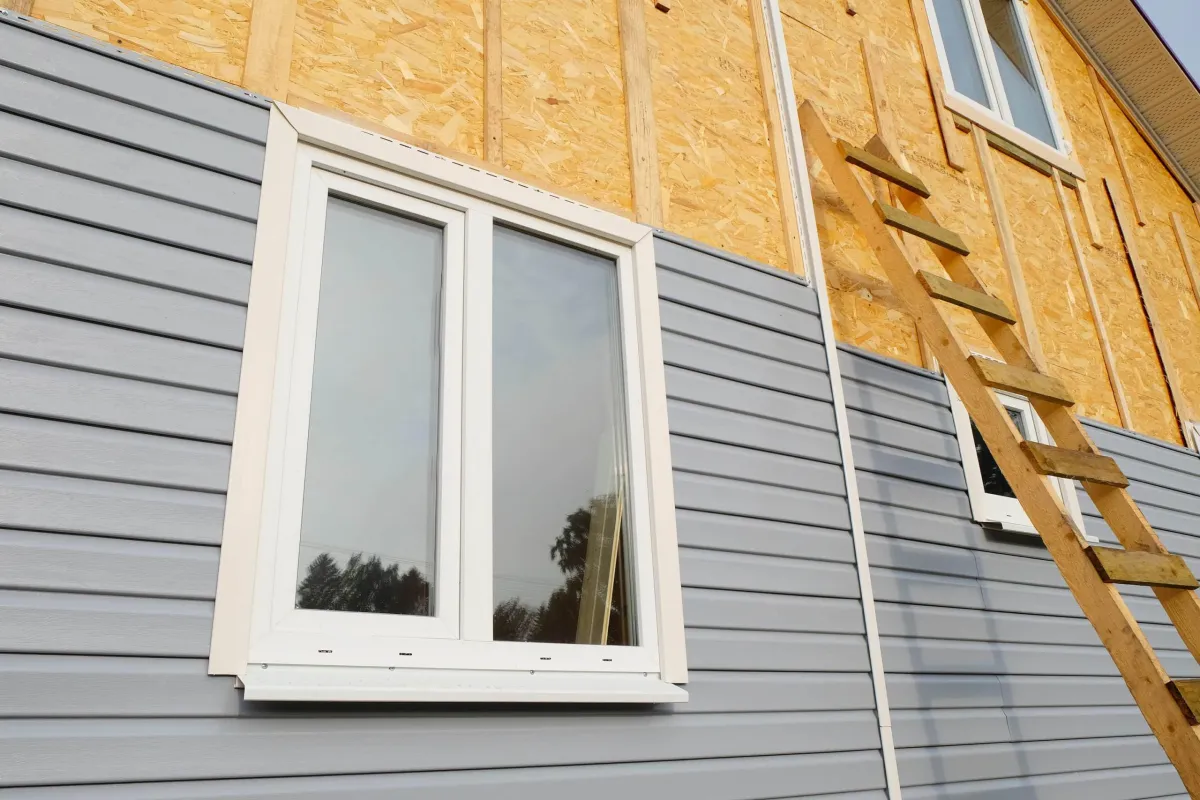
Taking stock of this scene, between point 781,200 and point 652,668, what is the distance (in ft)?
8.10

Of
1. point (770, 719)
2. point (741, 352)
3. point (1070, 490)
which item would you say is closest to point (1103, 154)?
point (1070, 490)

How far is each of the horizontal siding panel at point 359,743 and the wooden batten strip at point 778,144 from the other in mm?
2219

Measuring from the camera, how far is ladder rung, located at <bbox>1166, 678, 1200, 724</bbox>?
2.97 metres

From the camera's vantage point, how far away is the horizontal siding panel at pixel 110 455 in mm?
2287

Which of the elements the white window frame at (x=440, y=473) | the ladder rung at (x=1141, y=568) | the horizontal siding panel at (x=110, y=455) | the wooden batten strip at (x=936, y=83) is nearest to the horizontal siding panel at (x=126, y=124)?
the white window frame at (x=440, y=473)

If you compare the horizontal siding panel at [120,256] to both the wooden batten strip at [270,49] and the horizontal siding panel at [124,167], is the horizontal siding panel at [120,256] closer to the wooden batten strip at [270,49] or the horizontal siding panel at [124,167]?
the horizontal siding panel at [124,167]

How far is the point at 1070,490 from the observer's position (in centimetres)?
506

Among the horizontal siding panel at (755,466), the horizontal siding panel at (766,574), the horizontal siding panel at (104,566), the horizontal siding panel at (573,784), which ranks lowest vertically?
the horizontal siding panel at (573,784)

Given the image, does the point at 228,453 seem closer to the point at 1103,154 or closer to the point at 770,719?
the point at 770,719

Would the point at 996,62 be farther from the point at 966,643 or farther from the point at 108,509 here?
the point at 108,509

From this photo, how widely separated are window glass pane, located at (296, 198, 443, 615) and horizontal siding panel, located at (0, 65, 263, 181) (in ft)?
1.14

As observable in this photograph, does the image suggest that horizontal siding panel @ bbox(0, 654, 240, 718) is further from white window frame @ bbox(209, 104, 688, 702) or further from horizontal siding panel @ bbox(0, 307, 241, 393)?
horizontal siding panel @ bbox(0, 307, 241, 393)

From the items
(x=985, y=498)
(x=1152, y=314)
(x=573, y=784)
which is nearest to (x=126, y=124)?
(x=573, y=784)

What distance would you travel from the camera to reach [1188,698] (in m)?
2.98
